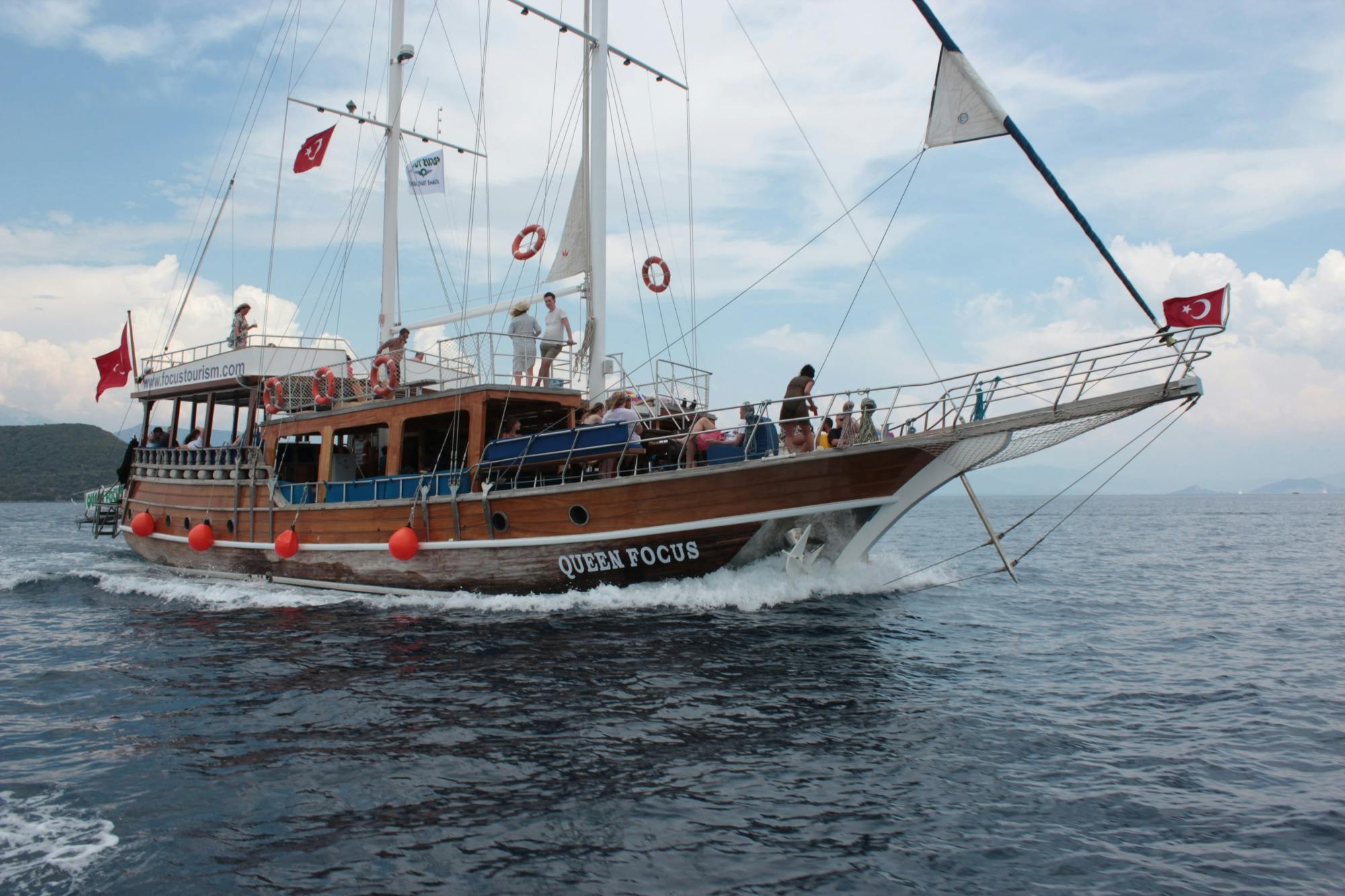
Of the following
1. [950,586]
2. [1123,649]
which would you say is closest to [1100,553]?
[950,586]

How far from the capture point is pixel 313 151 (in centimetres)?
2053

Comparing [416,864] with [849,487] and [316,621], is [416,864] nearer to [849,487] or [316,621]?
[849,487]

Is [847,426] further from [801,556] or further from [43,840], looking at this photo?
[43,840]

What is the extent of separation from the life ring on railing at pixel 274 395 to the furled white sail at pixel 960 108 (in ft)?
45.1

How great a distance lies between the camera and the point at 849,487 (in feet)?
38.9

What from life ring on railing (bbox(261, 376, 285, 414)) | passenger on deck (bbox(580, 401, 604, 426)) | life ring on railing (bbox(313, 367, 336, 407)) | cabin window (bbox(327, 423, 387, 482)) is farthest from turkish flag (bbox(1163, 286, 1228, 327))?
life ring on railing (bbox(261, 376, 285, 414))

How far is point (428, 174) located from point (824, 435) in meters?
13.8

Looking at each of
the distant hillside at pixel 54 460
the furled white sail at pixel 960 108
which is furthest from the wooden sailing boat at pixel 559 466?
the distant hillside at pixel 54 460

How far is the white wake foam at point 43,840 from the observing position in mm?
5090

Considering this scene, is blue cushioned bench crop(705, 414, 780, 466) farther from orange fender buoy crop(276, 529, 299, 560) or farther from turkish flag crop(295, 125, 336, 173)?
turkish flag crop(295, 125, 336, 173)

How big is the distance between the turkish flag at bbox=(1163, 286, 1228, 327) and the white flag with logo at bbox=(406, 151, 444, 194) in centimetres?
1729

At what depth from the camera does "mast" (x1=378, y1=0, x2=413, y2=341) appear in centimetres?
2058

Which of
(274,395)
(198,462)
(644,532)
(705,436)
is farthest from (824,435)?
(198,462)

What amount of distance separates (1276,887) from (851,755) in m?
2.89
